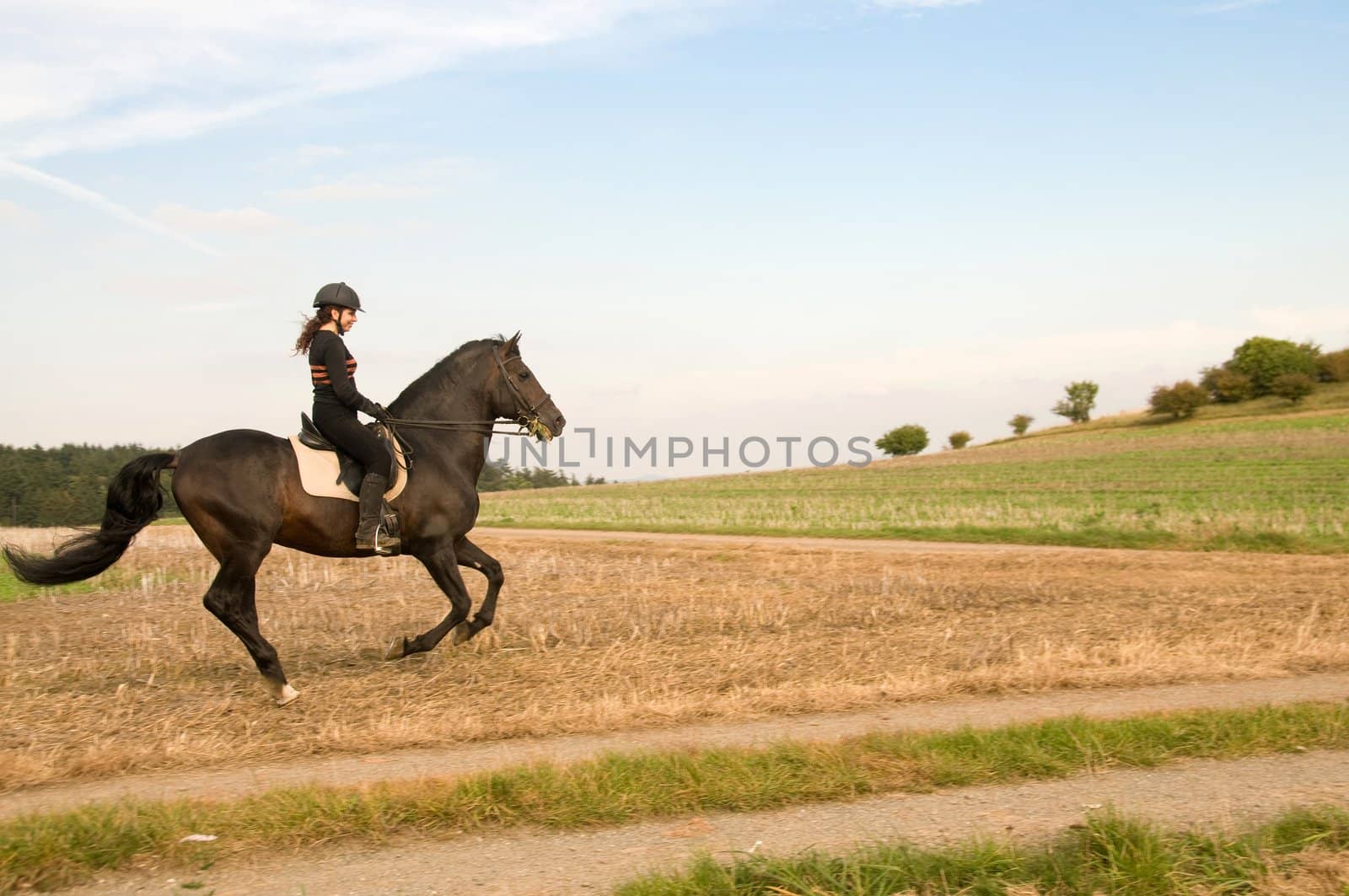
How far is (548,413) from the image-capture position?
10.6 meters

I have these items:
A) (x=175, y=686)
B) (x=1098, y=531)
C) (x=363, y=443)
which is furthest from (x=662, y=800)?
(x=1098, y=531)

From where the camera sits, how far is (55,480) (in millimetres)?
37562

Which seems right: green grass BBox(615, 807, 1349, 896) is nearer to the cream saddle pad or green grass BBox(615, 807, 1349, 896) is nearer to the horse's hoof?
the horse's hoof

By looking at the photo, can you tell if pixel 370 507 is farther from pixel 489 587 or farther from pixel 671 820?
pixel 671 820

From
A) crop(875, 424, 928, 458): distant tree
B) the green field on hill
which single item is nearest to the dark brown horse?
the green field on hill

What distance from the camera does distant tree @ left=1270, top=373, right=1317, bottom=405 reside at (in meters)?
69.1

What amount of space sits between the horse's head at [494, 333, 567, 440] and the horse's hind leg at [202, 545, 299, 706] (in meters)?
2.64

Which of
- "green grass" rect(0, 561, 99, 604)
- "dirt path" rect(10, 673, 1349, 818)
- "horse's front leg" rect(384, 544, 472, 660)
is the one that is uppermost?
"horse's front leg" rect(384, 544, 472, 660)

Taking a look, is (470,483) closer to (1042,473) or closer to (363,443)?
(363,443)

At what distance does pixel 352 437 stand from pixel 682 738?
13.0 feet

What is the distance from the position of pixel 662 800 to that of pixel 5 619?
461 inches

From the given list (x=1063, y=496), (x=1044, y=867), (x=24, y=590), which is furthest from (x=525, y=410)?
(x=1063, y=496)

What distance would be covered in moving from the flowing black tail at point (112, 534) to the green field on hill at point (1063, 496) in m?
18.9

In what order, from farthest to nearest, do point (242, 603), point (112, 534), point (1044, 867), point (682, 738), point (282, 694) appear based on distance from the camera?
point (112, 534) < point (242, 603) < point (282, 694) < point (682, 738) < point (1044, 867)
